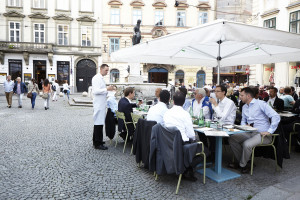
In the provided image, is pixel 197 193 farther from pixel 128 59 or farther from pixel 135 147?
pixel 128 59

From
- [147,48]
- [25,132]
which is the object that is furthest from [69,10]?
[147,48]

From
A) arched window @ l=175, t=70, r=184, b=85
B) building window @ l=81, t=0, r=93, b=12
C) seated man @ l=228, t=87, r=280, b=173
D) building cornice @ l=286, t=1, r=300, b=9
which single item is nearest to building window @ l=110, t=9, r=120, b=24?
building window @ l=81, t=0, r=93, b=12

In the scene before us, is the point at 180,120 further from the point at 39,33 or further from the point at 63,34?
the point at 39,33

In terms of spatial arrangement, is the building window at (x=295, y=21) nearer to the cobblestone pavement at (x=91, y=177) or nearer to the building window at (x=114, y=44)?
the cobblestone pavement at (x=91, y=177)

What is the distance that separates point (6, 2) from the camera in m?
25.9

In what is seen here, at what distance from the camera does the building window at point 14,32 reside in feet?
85.7

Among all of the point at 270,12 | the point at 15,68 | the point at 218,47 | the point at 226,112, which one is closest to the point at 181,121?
the point at 226,112

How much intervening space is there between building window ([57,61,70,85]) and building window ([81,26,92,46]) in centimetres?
304

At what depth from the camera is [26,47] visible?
25.9 m

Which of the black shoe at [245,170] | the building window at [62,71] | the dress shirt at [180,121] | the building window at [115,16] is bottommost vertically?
the black shoe at [245,170]

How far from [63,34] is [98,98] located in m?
24.6

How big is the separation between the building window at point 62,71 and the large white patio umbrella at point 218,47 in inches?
907

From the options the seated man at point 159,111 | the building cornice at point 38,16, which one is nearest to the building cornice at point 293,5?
the seated man at point 159,111

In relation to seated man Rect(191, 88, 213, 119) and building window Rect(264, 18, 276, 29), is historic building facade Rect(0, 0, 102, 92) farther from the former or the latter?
seated man Rect(191, 88, 213, 119)
